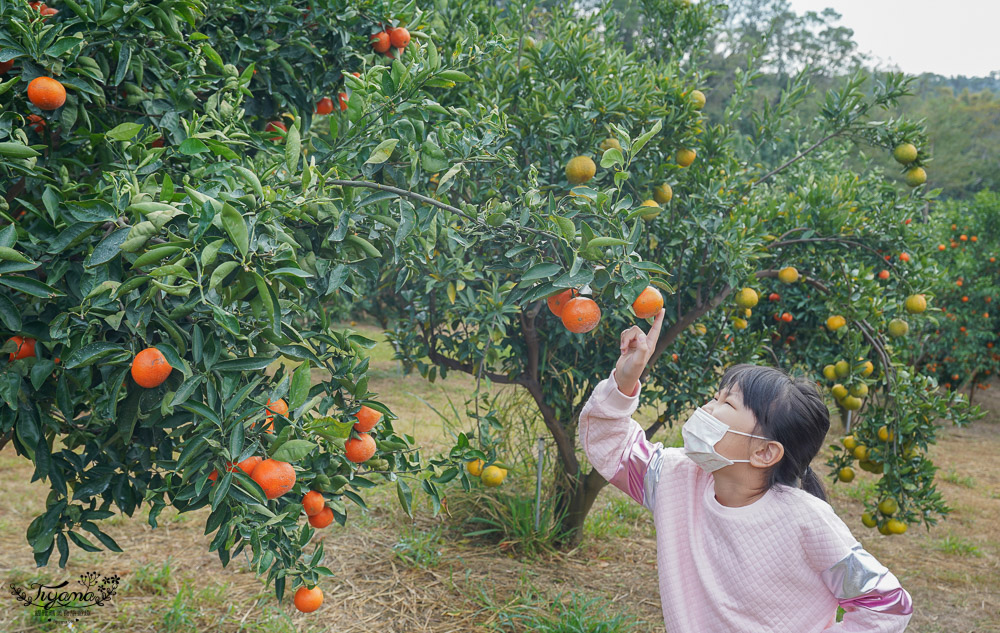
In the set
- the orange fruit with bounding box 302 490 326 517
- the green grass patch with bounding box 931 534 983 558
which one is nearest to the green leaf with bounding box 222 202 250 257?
the orange fruit with bounding box 302 490 326 517

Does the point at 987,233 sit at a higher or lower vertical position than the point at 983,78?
lower

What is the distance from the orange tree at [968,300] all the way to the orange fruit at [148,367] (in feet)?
25.7

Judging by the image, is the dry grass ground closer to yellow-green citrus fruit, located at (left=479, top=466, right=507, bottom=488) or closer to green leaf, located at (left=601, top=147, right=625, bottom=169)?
yellow-green citrus fruit, located at (left=479, top=466, right=507, bottom=488)

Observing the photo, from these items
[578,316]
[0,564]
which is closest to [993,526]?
[578,316]

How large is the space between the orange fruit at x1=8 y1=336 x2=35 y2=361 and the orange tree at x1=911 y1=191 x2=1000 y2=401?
25.9 ft

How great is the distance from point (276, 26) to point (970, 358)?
27.4 feet

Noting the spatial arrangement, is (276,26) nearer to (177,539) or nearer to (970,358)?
(177,539)

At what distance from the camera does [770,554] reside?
4.60ft

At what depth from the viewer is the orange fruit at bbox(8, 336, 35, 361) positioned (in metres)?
1.46

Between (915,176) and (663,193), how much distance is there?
1148mm

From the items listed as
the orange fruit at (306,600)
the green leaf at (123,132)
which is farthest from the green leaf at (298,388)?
the orange fruit at (306,600)

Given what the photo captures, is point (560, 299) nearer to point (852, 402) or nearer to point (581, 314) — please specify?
point (581, 314)

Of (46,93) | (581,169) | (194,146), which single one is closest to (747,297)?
(581,169)

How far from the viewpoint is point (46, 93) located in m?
1.47
